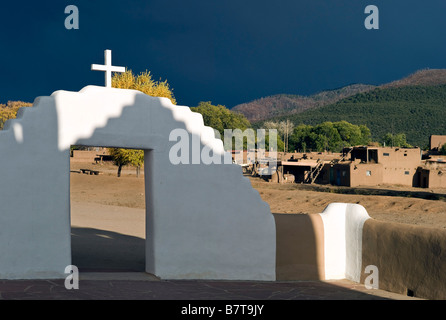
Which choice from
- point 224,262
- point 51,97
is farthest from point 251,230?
point 51,97

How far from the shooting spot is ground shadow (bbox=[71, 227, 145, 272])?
11.1m

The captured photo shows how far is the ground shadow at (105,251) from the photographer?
438 inches

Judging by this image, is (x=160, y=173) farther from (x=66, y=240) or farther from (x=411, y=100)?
(x=411, y=100)

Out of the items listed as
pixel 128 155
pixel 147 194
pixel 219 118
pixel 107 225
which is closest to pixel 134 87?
pixel 128 155

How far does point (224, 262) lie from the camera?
9867 mm

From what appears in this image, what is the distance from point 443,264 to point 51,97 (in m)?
6.73

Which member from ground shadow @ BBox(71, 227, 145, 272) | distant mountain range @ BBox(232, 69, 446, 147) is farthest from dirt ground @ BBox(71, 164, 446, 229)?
distant mountain range @ BBox(232, 69, 446, 147)

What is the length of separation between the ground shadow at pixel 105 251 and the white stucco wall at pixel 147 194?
152cm

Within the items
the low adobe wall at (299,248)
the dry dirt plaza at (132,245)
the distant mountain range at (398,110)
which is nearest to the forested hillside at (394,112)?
the distant mountain range at (398,110)

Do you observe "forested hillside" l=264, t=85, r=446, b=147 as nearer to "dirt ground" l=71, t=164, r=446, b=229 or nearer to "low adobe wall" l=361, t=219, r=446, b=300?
"dirt ground" l=71, t=164, r=446, b=229

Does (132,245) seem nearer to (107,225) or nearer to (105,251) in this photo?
(105,251)

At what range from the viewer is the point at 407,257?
359 inches

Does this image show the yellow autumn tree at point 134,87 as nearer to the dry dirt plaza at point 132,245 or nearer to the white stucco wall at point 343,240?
the dry dirt plaza at point 132,245
